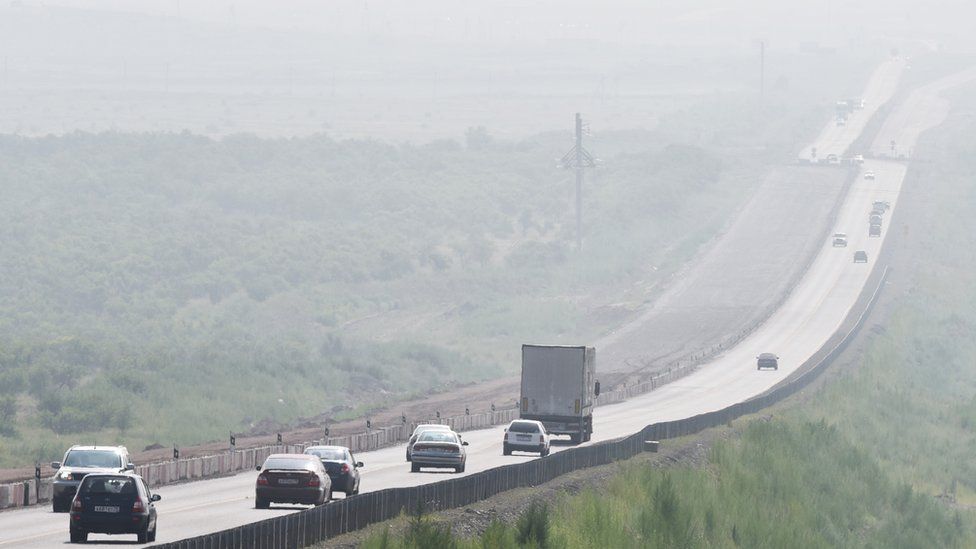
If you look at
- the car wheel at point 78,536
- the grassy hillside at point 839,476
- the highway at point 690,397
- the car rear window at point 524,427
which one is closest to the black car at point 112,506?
the car wheel at point 78,536

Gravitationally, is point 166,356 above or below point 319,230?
below

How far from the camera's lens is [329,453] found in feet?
123

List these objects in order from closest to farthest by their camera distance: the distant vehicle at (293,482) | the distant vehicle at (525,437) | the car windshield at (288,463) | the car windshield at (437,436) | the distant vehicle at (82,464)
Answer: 1. the distant vehicle at (293,482)
2. the car windshield at (288,463)
3. the distant vehicle at (82,464)
4. the car windshield at (437,436)
5. the distant vehicle at (525,437)

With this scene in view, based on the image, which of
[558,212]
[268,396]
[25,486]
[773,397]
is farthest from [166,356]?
[558,212]

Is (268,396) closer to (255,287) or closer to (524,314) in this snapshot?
(524,314)

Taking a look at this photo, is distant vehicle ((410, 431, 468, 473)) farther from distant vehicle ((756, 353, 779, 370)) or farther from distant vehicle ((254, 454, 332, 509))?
distant vehicle ((756, 353, 779, 370))

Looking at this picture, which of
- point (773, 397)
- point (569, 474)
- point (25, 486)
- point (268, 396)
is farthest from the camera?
point (268, 396)

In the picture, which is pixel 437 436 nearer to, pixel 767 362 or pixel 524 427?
pixel 524 427

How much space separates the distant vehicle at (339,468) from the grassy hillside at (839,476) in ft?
15.8

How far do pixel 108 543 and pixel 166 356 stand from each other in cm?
6525

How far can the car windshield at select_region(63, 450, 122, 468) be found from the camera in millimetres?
34250

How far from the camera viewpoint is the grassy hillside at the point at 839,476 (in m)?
36.3

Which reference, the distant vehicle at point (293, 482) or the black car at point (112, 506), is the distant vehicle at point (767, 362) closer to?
the distant vehicle at point (293, 482)

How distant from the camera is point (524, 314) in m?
128
